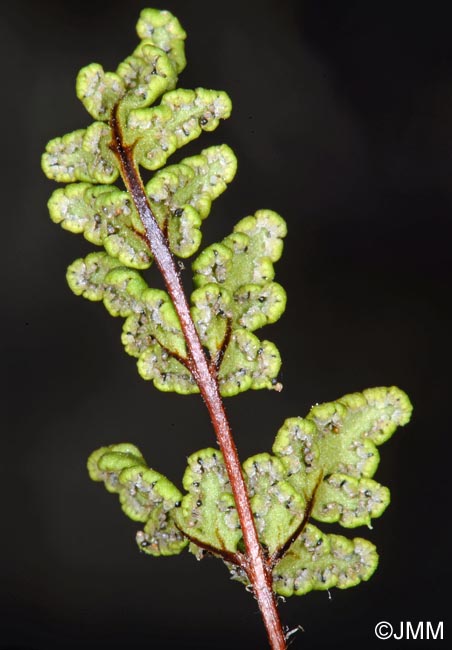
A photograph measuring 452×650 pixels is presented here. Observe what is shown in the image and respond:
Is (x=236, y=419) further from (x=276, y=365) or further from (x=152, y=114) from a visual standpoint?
(x=152, y=114)

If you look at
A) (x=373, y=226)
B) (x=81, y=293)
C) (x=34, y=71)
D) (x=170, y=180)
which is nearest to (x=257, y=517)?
(x=81, y=293)

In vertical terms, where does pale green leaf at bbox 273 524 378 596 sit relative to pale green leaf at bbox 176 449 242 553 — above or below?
below

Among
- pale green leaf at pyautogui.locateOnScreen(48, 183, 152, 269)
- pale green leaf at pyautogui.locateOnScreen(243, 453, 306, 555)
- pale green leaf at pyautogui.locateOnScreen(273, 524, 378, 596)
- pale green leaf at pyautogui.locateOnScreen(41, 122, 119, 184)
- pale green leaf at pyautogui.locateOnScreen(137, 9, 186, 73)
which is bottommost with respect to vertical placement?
pale green leaf at pyautogui.locateOnScreen(273, 524, 378, 596)

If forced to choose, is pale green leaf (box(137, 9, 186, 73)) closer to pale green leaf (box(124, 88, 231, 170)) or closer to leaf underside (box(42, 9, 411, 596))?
leaf underside (box(42, 9, 411, 596))

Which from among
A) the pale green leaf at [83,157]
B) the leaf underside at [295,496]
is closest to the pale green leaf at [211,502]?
the leaf underside at [295,496]

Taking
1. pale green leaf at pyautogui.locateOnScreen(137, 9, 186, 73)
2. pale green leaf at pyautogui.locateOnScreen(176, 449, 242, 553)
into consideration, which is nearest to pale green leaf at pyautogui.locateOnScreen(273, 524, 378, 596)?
pale green leaf at pyautogui.locateOnScreen(176, 449, 242, 553)

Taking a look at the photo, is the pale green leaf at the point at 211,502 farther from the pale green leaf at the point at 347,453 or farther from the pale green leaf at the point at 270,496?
the pale green leaf at the point at 347,453

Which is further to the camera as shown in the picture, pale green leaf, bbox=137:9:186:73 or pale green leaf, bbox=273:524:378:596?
pale green leaf, bbox=273:524:378:596

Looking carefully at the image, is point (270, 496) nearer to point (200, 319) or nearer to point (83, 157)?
point (200, 319)

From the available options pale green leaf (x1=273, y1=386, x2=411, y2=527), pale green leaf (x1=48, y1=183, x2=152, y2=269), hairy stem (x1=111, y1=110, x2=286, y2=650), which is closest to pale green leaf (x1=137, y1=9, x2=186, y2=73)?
hairy stem (x1=111, y1=110, x2=286, y2=650)
